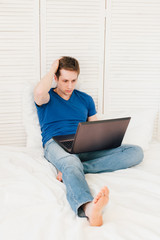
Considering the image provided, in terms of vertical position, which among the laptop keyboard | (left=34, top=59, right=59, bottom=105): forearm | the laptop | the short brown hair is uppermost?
the short brown hair

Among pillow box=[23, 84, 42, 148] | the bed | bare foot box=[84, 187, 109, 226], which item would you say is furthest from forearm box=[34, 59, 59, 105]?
bare foot box=[84, 187, 109, 226]

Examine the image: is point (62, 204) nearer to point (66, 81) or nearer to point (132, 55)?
point (66, 81)

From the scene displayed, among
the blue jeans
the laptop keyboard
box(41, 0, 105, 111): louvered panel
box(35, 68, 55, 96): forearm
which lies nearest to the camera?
the blue jeans

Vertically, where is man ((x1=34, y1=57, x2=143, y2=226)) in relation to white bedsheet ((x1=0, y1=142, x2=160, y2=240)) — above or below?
above

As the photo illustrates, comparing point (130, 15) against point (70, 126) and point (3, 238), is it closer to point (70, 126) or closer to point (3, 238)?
point (70, 126)

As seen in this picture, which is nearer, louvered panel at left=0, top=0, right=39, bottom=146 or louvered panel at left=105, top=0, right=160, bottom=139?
louvered panel at left=0, top=0, right=39, bottom=146

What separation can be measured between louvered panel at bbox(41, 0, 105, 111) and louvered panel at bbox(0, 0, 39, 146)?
0.09 meters

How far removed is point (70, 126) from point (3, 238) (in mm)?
954

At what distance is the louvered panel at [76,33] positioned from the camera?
2020 mm

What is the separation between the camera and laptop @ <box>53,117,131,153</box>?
130 centimetres

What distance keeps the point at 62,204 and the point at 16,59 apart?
1294 mm

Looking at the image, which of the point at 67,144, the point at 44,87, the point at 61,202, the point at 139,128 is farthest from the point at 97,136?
the point at 139,128

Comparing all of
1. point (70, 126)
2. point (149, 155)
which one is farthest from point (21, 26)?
point (149, 155)

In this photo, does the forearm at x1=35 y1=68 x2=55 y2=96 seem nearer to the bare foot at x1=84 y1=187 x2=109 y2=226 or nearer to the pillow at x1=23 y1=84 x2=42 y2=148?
the pillow at x1=23 y1=84 x2=42 y2=148
